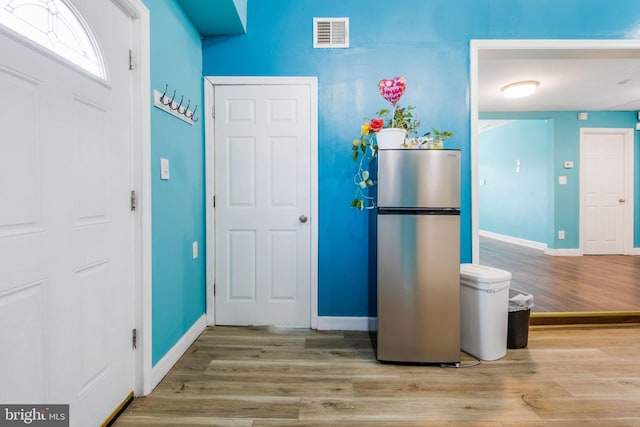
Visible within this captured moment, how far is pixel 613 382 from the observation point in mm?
1860

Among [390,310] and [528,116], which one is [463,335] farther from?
[528,116]

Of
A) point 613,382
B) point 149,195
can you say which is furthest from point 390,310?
point 149,195

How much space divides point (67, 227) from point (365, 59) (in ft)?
7.61

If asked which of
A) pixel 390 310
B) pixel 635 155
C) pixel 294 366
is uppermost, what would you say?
pixel 635 155

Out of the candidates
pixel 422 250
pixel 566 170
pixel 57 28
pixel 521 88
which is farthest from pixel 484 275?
pixel 566 170

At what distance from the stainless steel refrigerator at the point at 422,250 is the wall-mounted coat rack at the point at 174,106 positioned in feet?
4.52

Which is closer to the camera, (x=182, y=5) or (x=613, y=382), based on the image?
(x=613, y=382)

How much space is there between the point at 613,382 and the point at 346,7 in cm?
315

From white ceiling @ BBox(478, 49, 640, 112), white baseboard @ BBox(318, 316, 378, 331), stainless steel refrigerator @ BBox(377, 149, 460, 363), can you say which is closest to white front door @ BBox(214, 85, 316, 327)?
white baseboard @ BBox(318, 316, 378, 331)

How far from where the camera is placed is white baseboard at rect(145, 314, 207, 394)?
1.85 m

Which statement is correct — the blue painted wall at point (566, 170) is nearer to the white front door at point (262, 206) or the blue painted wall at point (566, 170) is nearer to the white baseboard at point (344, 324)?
the white baseboard at point (344, 324)

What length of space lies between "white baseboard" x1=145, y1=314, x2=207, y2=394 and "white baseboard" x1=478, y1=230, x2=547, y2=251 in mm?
5616

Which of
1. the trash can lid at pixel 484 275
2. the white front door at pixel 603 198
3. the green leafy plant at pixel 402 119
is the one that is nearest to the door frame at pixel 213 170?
the green leafy plant at pixel 402 119

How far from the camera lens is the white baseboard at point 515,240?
597cm
